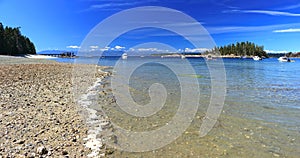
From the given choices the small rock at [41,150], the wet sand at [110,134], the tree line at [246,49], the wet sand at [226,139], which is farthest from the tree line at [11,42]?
the tree line at [246,49]

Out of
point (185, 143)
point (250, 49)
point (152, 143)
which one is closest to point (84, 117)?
point (152, 143)

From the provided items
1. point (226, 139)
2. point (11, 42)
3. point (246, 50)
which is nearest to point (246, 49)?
point (246, 50)

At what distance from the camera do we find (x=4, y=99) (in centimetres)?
1193

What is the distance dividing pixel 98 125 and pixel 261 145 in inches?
229

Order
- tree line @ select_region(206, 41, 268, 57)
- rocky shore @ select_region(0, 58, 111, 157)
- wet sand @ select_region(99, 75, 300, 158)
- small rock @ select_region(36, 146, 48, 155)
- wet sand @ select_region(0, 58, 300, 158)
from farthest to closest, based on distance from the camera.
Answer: tree line @ select_region(206, 41, 268, 57) < wet sand @ select_region(99, 75, 300, 158) < wet sand @ select_region(0, 58, 300, 158) < rocky shore @ select_region(0, 58, 111, 157) < small rock @ select_region(36, 146, 48, 155)

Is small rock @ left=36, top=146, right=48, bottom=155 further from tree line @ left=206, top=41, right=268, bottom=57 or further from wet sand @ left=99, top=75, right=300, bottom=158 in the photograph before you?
tree line @ left=206, top=41, right=268, bottom=57

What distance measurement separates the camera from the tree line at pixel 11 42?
9294 centimetres

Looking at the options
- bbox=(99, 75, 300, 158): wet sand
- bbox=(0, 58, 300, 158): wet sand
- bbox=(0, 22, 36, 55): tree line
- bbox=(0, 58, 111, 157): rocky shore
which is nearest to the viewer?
bbox=(0, 58, 111, 157): rocky shore

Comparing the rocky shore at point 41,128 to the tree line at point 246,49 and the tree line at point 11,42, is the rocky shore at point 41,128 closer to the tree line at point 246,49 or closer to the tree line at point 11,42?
the tree line at point 11,42

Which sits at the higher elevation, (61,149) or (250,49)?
(250,49)

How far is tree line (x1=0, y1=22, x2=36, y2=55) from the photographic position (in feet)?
305

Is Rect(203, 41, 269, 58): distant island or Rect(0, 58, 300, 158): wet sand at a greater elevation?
Rect(203, 41, 269, 58): distant island

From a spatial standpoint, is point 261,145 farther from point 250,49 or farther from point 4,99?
point 250,49

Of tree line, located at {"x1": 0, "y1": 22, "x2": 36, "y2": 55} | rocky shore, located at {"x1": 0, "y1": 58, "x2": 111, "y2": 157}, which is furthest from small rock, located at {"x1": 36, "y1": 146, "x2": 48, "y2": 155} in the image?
tree line, located at {"x1": 0, "y1": 22, "x2": 36, "y2": 55}
